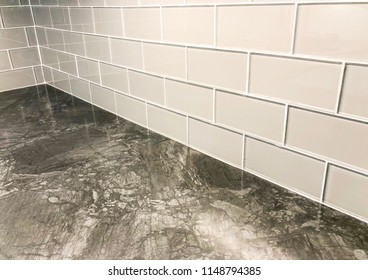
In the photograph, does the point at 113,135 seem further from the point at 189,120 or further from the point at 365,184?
the point at 365,184

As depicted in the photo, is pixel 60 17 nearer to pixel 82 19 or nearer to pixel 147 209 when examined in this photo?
pixel 82 19

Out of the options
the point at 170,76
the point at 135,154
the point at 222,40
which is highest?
the point at 222,40

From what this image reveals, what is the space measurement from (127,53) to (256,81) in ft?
1.56

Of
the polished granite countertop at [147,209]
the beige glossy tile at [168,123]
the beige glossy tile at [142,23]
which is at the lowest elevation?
the polished granite countertop at [147,209]

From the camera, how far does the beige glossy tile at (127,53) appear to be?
908 millimetres

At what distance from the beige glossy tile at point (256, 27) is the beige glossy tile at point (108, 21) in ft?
1.29

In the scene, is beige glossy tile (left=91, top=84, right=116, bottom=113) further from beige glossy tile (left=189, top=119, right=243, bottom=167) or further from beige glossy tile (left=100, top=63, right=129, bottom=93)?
beige glossy tile (left=189, top=119, right=243, bottom=167)

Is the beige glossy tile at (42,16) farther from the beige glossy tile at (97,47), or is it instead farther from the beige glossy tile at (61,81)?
the beige glossy tile at (97,47)

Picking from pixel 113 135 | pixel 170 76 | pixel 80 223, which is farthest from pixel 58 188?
pixel 170 76

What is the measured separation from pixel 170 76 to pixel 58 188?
402 millimetres

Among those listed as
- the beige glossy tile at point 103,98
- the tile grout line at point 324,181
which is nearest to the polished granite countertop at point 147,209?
the tile grout line at point 324,181

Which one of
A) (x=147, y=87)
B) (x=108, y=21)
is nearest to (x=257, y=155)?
(x=147, y=87)

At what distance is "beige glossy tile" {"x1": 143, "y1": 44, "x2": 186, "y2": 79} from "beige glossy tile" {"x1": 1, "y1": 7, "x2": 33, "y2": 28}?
34.0 inches

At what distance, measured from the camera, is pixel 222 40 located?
0.67 meters
